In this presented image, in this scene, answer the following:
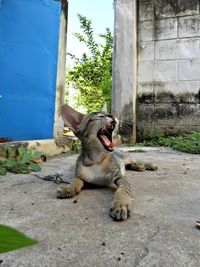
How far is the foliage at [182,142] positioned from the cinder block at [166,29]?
2010 millimetres

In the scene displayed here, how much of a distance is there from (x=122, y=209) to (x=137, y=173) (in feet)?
5.22

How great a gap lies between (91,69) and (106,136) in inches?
261

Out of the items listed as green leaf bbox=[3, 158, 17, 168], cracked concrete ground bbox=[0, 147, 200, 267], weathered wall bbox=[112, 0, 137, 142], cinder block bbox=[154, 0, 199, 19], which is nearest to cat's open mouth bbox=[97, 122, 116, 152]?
cracked concrete ground bbox=[0, 147, 200, 267]

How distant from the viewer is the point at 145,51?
6.62m

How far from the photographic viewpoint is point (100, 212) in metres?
1.90

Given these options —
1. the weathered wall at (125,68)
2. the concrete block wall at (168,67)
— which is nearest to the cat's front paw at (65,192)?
the weathered wall at (125,68)

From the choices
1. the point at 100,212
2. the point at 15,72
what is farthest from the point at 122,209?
the point at 15,72

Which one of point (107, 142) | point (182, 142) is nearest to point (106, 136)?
point (107, 142)

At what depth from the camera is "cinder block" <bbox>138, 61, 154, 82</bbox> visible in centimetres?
654

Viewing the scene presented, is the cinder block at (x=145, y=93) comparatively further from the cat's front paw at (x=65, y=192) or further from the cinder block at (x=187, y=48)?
the cat's front paw at (x=65, y=192)

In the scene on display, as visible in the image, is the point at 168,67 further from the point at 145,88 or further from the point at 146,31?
the point at 146,31

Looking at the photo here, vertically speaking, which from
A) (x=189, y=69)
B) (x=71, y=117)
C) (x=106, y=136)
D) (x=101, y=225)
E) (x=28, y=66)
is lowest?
(x=101, y=225)

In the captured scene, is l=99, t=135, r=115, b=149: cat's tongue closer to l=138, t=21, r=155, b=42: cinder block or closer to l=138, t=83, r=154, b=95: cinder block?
l=138, t=83, r=154, b=95: cinder block

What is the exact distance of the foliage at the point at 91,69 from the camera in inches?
349
